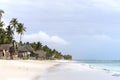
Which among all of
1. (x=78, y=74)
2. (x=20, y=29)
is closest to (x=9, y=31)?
(x=20, y=29)

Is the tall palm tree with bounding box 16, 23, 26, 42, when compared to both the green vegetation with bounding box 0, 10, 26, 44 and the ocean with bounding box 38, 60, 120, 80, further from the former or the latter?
the ocean with bounding box 38, 60, 120, 80

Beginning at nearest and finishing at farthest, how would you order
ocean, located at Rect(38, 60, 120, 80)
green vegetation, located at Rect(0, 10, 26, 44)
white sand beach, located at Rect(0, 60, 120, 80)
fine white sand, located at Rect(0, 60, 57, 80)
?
fine white sand, located at Rect(0, 60, 57, 80), white sand beach, located at Rect(0, 60, 120, 80), ocean, located at Rect(38, 60, 120, 80), green vegetation, located at Rect(0, 10, 26, 44)

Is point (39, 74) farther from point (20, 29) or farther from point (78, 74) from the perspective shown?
point (20, 29)

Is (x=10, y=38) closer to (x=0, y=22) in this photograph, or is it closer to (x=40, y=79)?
(x=0, y=22)

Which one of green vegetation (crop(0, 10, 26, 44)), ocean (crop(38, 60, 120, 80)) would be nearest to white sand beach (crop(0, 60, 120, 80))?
ocean (crop(38, 60, 120, 80))

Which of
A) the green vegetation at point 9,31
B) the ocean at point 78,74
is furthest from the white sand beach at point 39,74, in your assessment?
the green vegetation at point 9,31

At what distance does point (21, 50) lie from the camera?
81438 millimetres

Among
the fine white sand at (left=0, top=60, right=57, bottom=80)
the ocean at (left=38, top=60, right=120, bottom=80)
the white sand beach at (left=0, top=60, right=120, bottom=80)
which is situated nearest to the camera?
the fine white sand at (left=0, top=60, right=57, bottom=80)

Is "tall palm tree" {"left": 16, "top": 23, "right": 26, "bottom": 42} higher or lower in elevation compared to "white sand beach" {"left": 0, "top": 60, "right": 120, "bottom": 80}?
higher

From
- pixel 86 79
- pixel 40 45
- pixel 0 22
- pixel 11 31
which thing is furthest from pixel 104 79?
pixel 40 45

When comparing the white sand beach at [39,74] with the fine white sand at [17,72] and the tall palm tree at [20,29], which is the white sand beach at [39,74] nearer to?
the fine white sand at [17,72]

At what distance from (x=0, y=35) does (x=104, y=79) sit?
51877 millimetres

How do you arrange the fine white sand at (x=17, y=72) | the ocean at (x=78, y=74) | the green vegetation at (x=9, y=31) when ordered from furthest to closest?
1. the green vegetation at (x=9, y=31)
2. the ocean at (x=78, y=74)
3. the fine white sand at (x=17, y=72)

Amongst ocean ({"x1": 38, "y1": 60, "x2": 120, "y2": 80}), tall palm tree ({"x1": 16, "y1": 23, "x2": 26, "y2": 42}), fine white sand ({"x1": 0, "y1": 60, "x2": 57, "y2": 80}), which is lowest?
ocean ({"x1": 38, "y1": 60, "x2": 120, "y2": 80})
